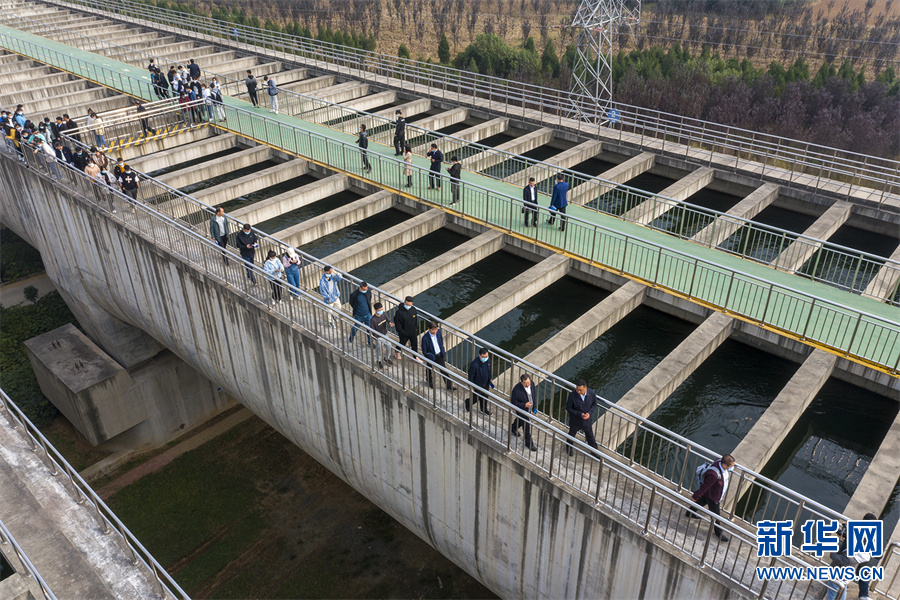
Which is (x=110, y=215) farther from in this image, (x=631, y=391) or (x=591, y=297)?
(x=631, y=391)

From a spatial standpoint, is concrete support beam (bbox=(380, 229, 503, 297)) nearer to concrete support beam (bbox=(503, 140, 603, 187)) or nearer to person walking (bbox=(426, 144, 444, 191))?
person walking (bbox=(426, 144, 444, 191))

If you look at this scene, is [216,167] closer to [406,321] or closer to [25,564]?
[406,321]

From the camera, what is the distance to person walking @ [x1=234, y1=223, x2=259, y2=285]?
47.2 ft

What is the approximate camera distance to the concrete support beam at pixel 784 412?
1084 cm

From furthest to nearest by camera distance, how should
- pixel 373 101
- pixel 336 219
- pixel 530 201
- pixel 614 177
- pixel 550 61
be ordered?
1. pixel 550 61
2. pixel 373 101
3. pixel 614 177
4. pixel 336 219
5. pixel 530 201

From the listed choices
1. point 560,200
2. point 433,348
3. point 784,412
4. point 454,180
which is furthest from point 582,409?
point 454,180

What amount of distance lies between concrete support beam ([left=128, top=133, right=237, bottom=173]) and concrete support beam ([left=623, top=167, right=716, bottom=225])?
14.3 m

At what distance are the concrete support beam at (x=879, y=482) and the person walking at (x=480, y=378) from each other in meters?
5.57

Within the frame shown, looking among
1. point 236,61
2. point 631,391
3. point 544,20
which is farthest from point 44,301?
point 544,20

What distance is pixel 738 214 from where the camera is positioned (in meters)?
19.1

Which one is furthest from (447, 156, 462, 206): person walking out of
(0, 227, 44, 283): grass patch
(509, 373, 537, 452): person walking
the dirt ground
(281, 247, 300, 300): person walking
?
(0, 227, 44, 283): grass patch

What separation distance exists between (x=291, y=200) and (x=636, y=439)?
1300 cm

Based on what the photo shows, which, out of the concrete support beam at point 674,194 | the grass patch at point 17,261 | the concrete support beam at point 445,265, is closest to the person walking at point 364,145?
the concrete support beam at point 445,265

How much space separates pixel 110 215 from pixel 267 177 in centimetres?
486
